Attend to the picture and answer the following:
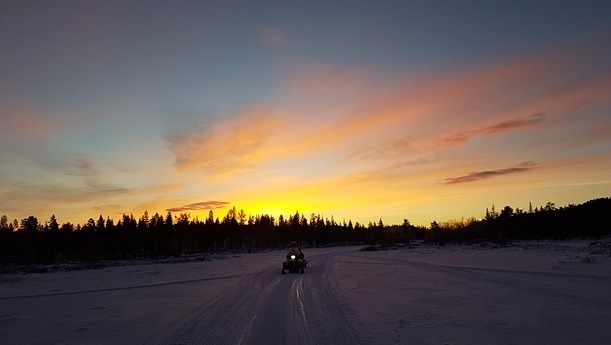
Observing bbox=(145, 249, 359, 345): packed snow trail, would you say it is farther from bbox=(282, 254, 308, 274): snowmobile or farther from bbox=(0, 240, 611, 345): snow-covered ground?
bbox=(282, 254, 308, 274): snowmobile

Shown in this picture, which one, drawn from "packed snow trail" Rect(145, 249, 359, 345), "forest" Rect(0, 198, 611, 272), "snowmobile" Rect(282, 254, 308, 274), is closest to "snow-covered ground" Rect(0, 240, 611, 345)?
"packed snow trail" Rect(145, 249, 359, 345)

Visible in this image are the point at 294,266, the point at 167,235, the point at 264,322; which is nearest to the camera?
the point at 264,322

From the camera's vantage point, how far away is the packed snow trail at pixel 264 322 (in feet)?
34.6

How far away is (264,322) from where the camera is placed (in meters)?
12.8

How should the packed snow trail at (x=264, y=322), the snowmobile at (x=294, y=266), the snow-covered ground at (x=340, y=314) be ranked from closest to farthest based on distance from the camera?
1. the packed snow trail at (x=264, y=322)
2. the snow-covered ground at (x=340, y=314)
3. the snowmobile at (x=294, y=266)

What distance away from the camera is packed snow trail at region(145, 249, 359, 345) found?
10531 millimetres

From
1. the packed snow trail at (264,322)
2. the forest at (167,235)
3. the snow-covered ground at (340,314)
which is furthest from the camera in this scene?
the forest at (167,235)

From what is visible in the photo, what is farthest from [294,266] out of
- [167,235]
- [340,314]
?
[167,235]

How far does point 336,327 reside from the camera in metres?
11.8

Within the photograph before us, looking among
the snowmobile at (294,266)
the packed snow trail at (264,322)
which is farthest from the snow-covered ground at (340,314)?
the snowmobile at (294,266)

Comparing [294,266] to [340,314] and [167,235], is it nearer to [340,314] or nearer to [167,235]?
[340,314]

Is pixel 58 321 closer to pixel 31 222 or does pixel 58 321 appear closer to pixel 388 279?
pixel 388 279

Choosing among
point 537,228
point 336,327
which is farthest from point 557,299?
point 537,228

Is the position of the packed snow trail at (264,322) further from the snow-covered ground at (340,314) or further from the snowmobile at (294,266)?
the snowmobile at (294,266)
